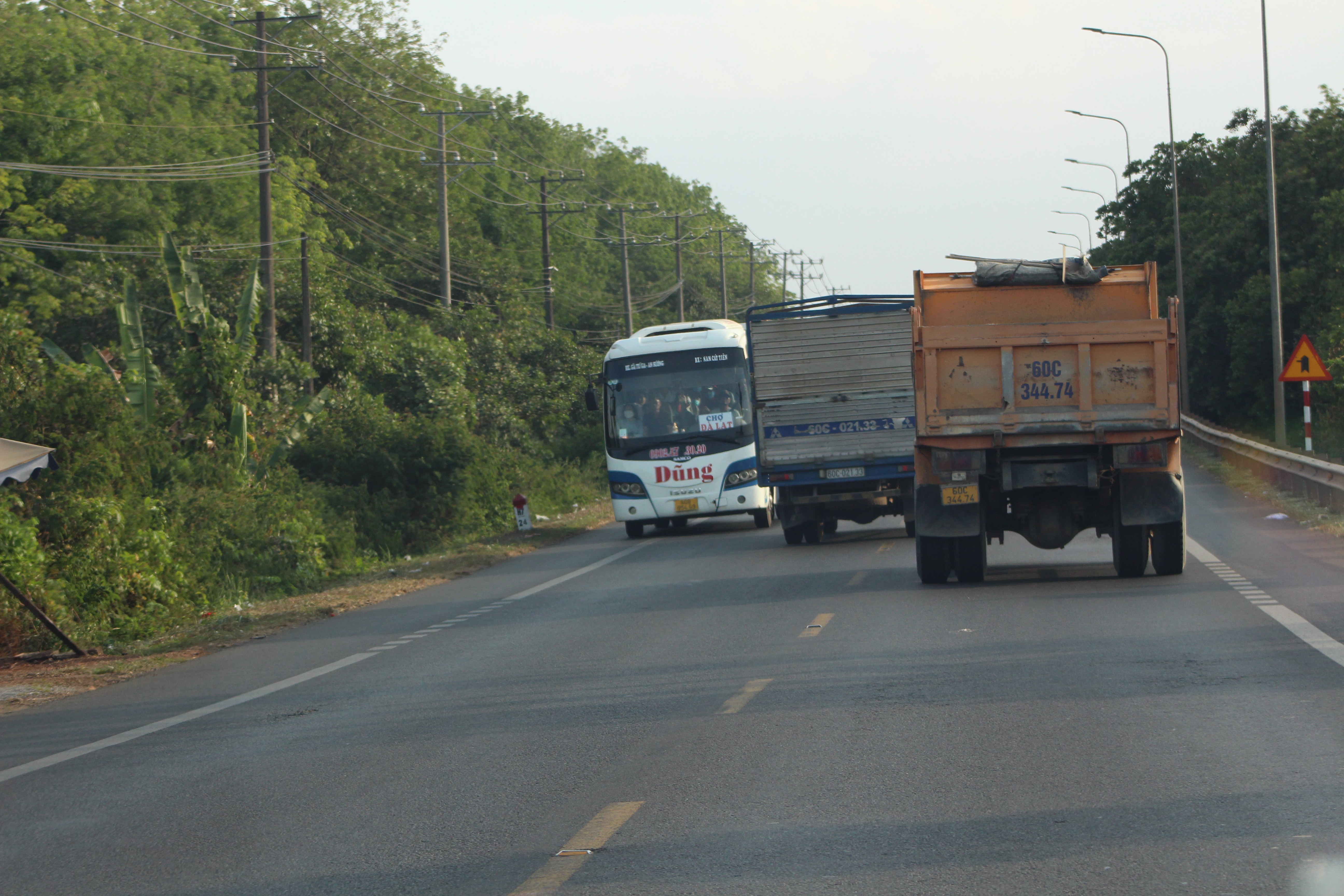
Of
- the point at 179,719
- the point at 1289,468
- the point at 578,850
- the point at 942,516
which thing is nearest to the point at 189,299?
the point at 942,516

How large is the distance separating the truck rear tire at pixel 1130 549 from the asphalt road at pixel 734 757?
879 millimetres

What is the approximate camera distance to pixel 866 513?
2200 cm

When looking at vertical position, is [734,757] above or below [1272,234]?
below

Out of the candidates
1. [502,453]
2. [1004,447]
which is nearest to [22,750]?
[1004,447]

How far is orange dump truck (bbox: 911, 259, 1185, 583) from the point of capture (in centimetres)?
1431

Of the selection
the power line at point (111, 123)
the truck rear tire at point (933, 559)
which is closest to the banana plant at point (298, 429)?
the power line at point (111, 123)

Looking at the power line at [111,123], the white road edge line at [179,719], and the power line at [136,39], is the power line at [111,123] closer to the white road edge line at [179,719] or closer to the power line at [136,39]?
the power line at [136,39]

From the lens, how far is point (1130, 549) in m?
14.8

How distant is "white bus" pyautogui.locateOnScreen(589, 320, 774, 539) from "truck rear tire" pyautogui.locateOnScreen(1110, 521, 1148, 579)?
10.5 m

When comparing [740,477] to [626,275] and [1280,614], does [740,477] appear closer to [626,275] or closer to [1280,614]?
[1280,614]

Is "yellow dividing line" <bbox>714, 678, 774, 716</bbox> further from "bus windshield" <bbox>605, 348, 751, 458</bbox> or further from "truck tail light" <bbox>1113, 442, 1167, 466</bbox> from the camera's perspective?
"bus windshield" <bbox>605, 348, 751, 458</bbox>

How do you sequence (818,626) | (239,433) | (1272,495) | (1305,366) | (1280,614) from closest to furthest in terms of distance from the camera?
(1280,614) → (818,626) → (1272,495) → (239,433) → (1305,366)

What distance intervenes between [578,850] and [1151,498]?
9772 millimetres

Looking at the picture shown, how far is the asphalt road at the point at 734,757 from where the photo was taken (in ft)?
18.5
